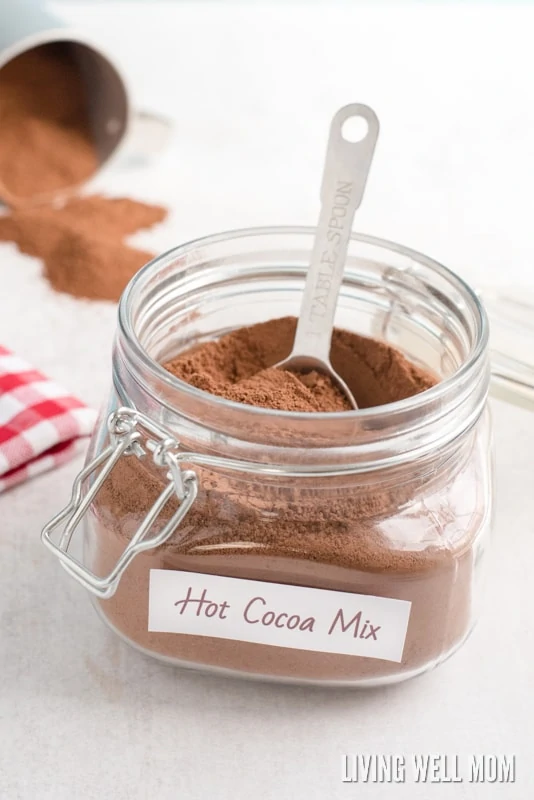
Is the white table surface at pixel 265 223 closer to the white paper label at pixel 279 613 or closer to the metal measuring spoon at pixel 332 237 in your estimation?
the white paper label at pixel 279 613

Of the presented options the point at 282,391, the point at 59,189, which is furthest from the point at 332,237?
the point at 59,189

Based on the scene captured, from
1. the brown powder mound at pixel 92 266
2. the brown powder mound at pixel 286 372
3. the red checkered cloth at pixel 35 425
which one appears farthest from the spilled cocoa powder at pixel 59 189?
the brown powder mound at pixel 286 372

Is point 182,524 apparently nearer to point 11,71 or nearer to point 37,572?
point 37,572

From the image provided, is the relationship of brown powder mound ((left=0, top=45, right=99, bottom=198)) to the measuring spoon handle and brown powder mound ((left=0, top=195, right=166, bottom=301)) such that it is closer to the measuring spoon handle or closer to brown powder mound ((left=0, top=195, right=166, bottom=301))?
brown powder mound ((left=0, top=195, right=166, bottom=301))

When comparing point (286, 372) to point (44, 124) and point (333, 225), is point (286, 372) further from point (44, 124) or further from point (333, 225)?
point (44, 124)

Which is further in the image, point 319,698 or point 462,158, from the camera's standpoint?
A: point 462,158

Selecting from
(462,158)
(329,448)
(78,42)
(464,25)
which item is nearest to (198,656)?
(329,448)

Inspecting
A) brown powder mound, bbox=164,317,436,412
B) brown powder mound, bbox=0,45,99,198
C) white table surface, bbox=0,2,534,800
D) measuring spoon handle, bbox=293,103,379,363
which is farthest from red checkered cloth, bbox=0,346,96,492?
brown powder mound, bbox=0,45,99,198

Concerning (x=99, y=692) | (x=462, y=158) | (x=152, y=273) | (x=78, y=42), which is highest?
(x=462, y=158)
